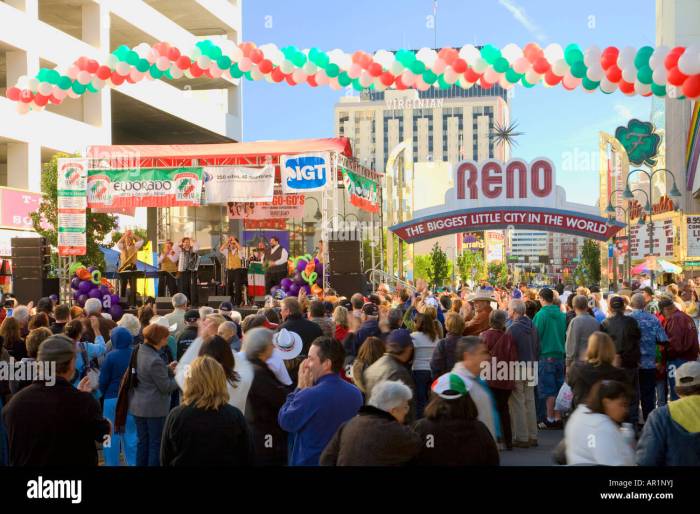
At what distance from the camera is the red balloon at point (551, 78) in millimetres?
15180

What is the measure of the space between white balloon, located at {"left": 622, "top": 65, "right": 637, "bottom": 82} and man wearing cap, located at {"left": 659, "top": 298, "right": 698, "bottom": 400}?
14.7 ft

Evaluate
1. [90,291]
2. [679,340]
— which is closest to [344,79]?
[90,291]

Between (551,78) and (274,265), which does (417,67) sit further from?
(274,265)

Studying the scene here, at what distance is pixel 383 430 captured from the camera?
5.06 meters

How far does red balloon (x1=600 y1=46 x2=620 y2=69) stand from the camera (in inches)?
568

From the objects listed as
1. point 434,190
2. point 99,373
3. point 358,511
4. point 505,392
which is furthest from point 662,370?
point 434,190

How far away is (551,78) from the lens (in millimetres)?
15250

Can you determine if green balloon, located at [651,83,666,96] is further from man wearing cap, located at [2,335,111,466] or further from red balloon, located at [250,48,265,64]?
man wearing cap, located at [2,335,111,466]

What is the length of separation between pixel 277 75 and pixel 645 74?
6909 millimetres

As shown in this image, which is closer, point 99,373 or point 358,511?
point 358,511

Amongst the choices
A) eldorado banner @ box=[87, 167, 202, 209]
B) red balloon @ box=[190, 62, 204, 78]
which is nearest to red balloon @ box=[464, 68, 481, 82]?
red balloon @ box=[190, 62, 204, 78]

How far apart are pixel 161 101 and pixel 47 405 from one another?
133 ft

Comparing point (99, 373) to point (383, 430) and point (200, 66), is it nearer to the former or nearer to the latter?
point (383, 430)

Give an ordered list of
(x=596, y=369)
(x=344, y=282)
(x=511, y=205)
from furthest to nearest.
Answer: (x=511, y=205)
(x=344, y=282)
(x=596, y=369)
